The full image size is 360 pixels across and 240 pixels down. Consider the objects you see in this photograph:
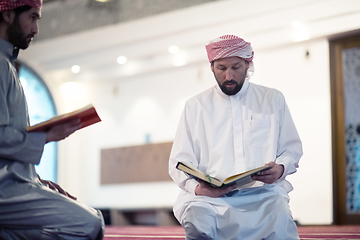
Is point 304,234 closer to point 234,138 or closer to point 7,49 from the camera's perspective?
point 234,138

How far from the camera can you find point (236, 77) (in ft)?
9.32

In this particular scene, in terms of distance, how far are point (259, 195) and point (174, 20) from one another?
5208 mm

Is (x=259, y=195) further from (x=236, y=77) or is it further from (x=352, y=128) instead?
(x=352, y=128)

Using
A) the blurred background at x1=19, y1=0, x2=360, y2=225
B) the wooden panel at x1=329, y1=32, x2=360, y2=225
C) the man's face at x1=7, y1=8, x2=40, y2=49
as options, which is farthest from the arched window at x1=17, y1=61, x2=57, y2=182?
the man's face at x1=7, y1=8, x2=40, y2=49

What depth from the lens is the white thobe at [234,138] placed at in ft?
8.86

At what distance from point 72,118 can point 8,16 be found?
57 cm

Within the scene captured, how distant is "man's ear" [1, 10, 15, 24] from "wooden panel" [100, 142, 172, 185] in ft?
19.0

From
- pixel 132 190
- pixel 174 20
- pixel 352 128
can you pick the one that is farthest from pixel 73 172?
pixel 352 128

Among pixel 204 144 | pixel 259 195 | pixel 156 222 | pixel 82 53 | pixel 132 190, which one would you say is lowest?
pixel 156 222

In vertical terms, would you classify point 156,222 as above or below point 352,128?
below

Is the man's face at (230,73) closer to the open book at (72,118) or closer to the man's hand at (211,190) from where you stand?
the man's hand at (211,190)

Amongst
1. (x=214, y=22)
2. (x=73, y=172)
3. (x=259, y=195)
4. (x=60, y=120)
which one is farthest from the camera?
(x=73, y=172)

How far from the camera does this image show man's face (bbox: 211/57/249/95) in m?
2.83

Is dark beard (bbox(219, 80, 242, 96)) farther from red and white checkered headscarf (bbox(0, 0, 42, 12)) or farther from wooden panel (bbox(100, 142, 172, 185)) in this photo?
wooden panel (bbox(100, 142, 172, 185))
